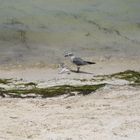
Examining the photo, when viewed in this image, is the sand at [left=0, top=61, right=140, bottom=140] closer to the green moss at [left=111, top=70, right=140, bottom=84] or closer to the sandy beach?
the sandy beach

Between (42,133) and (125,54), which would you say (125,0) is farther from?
(42,133)

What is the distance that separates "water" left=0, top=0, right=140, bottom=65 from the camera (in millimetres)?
17234

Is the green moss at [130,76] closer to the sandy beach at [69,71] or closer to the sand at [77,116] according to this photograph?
the sandy beach at [69,71]

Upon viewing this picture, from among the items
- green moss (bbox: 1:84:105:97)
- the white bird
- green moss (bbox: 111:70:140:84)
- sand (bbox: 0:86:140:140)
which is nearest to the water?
the white bird

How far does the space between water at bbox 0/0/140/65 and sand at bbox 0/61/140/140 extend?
5.56 meters

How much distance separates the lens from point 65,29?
62.6ft

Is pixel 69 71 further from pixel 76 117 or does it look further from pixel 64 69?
pixel 76 117

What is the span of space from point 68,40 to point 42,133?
10.3 metres

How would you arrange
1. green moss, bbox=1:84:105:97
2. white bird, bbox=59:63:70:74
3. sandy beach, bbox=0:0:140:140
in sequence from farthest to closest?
white bird, bbox=59:63:70:74 < green moss, bbox=1:84:105:97 < sandy beach, bbox=0:0:140:140

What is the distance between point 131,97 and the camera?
34.0 ft

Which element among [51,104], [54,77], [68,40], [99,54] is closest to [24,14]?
[68,40]

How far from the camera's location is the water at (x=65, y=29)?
17234mm

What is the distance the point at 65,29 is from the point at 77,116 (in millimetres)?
10117

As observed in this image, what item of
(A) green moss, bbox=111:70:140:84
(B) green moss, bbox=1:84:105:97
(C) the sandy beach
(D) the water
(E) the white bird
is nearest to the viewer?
(C) the sandy beach
